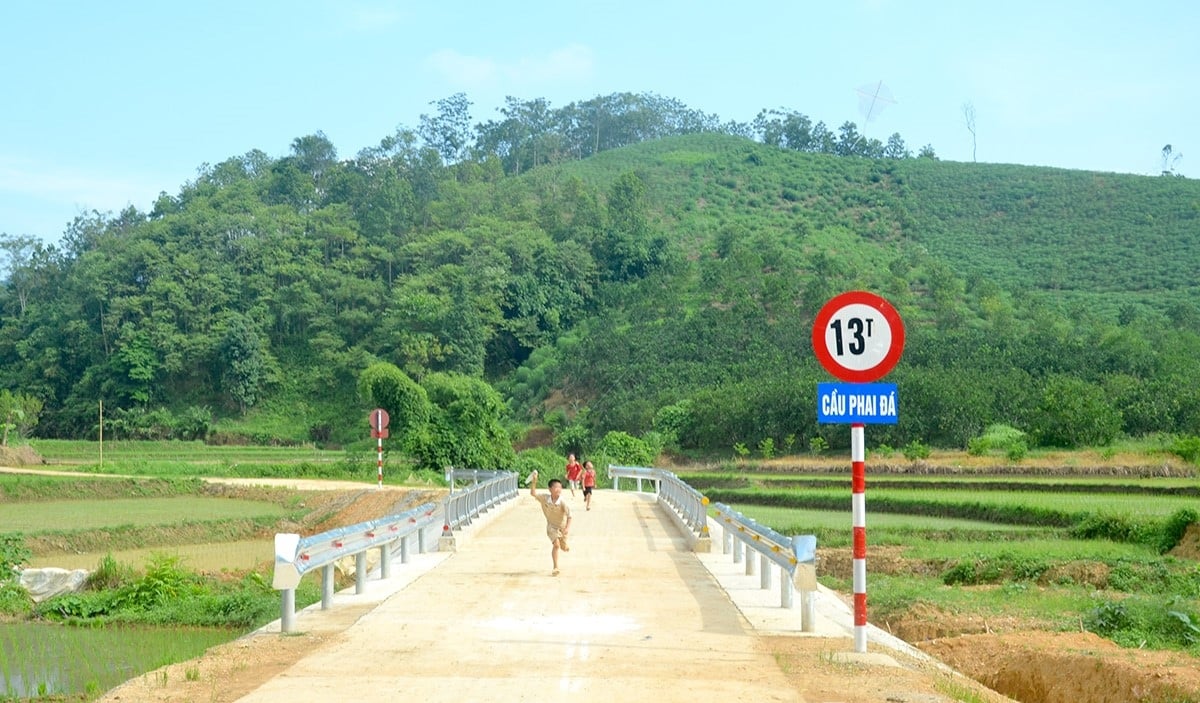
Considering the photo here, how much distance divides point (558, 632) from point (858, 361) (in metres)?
3.96

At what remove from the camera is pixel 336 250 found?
325ft

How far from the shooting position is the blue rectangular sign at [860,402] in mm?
10953

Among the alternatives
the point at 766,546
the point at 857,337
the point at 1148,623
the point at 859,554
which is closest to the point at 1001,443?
the point at 1148,623

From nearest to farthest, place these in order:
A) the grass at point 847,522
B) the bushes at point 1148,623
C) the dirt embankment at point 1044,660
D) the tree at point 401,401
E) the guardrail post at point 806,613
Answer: the dirt embankment at point 1044,660 < the guardrail post at point 806,613 < the bushes at point 1148,623 < the grass at point 847,522 < the tree at point 401,401

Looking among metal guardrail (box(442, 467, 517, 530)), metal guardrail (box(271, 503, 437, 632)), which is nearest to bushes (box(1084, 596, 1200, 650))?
metal guardrail (box(271, 503, 437, 632))

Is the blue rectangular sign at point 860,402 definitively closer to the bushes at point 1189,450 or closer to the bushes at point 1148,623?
the bushes at point 1148,623

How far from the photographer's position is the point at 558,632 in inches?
469

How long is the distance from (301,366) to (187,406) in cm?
849

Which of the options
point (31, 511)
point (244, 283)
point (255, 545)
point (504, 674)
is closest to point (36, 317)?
point (244, 283)

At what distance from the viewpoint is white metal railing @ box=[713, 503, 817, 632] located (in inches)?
467

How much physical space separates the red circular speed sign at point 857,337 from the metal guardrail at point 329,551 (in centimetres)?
526

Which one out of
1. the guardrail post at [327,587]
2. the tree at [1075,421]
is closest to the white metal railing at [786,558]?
the guardrail post at [327,587]

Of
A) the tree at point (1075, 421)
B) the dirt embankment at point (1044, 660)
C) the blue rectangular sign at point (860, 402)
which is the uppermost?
the blue rectangular sign at point (860, 402)

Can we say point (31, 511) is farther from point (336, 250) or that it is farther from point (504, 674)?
point (336, 250)
